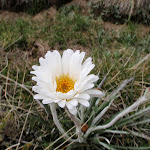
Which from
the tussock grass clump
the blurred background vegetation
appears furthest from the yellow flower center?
the tussock grass clump

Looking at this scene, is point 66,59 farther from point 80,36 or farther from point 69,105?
point 80,36

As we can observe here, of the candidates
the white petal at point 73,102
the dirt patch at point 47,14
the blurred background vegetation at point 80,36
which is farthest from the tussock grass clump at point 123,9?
the white petal at point 73,102

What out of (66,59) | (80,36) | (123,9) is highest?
(123,9)

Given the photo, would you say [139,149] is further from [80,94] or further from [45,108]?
[45,108]

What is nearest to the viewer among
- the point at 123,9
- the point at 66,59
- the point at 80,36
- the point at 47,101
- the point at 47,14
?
the point at 47,101

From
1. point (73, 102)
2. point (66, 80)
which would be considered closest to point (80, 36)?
point (66, 80)

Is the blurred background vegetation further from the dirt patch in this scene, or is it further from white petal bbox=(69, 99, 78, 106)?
white petal bbox=(69, 99, 78, 106)

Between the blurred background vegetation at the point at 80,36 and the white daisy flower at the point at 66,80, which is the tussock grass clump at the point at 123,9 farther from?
the white daisy flower at the point at 66,80

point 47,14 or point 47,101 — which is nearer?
point 47,101

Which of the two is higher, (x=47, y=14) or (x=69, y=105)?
(x=47, y=14)
